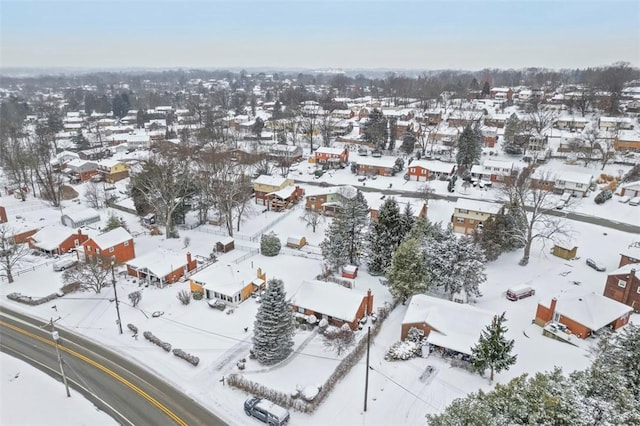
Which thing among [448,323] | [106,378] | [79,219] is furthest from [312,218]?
[106,378]

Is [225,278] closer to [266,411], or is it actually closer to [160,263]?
[160,263]

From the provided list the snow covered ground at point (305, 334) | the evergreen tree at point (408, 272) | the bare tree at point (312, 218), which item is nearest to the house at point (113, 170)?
the snow covered ground at point (305, 334)

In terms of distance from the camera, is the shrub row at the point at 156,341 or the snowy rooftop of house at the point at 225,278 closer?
the shrub row at the point at 156,341

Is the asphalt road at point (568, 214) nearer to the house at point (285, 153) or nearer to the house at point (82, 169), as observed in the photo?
the house at point (285, 153)

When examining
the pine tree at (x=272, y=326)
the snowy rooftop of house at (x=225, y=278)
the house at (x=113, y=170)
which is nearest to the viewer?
the pine tree at (x=272, y=326)

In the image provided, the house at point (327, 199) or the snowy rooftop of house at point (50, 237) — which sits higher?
the house at point (327, 199)

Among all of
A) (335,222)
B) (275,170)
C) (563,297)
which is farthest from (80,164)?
(563,297)

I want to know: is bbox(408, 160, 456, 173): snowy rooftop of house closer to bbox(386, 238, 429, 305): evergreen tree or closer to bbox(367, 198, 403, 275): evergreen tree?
bbox(367, 198, 403, 275): evergreen tree
